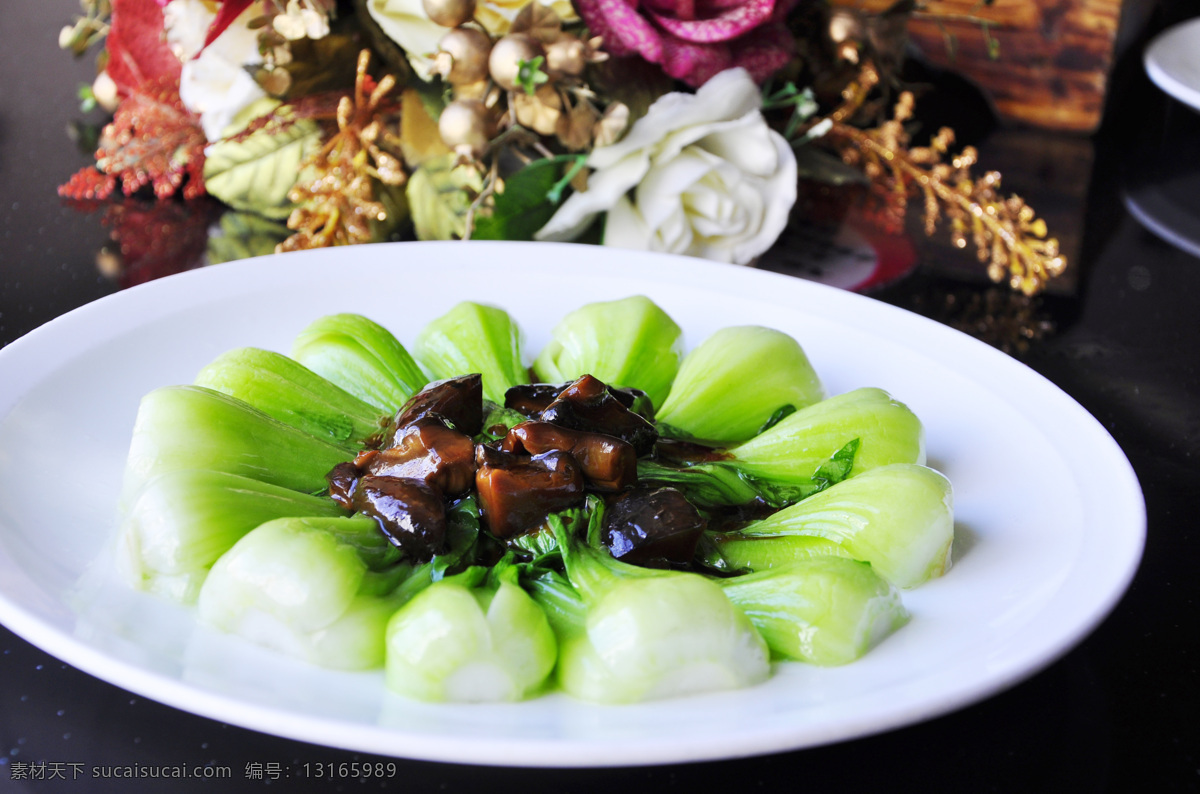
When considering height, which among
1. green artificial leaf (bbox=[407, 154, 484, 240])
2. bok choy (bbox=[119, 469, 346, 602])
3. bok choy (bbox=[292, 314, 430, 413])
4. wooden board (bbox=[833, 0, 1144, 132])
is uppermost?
bok choy (bbox=[119, 469, 346, 602])

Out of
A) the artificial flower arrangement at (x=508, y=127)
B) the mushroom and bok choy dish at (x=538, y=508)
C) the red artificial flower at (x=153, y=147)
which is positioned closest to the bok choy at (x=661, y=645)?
the mushroom and bok choy dish at (x=538, y=508)

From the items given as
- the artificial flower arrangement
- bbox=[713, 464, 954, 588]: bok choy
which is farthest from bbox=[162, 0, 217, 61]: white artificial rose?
bbox=[713, 464, 954, 588]: bok choy

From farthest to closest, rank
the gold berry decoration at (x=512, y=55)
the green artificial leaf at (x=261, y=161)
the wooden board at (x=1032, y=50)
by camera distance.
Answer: the wooden board at (x=1032, y=50), the green artificial leaf at (x=261, y=161), the gold berry decoration at (x=512, y=55)

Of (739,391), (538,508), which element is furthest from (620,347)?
(538,508)

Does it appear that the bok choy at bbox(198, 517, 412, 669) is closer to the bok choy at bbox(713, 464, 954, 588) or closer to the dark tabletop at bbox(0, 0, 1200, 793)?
the dark tabletop at bbox(0, 0, 1200, 793)

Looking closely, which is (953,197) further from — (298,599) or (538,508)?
(298,599)

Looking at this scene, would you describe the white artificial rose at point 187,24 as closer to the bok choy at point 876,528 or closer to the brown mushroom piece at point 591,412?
the brown mushroom piece at point 591,412
